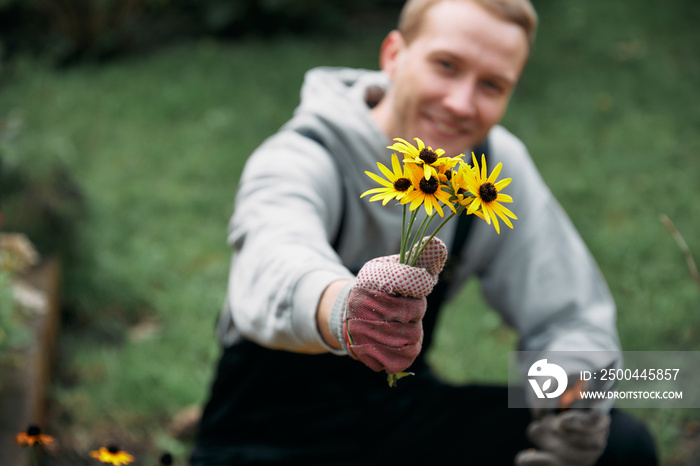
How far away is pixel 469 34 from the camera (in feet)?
5.51

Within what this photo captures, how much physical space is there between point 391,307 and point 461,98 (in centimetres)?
87

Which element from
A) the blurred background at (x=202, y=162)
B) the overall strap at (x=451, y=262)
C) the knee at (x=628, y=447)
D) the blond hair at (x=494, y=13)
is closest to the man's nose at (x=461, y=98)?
the blond hair at (x=494, y=13)

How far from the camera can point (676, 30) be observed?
275 inches

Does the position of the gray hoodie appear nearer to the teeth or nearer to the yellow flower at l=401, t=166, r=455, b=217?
the teeth

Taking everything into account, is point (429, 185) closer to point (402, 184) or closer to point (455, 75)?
point (402, 184)

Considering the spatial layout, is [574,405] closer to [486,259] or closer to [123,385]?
[486,259]

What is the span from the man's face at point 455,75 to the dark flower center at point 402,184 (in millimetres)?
874

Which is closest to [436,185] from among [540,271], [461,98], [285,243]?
[285,243]

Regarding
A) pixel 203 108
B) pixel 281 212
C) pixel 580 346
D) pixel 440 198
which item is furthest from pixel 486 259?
pixel 203 108

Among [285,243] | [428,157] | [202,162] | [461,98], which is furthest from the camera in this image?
[202,162]

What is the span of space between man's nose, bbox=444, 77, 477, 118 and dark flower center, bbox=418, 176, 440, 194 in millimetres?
882

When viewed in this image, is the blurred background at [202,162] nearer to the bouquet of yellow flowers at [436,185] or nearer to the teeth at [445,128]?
the teeth at [445,128]

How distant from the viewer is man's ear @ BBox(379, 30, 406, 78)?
189 centimetres

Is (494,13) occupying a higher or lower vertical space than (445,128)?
higher
